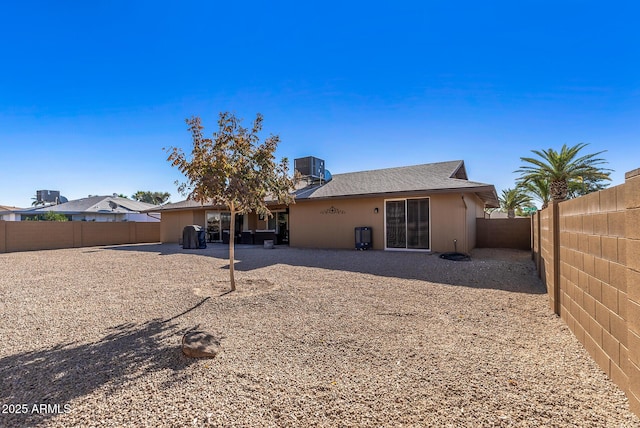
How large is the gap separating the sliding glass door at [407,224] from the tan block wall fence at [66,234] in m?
17.3

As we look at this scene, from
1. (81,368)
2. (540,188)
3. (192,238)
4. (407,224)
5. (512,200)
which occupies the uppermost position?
(540,188)

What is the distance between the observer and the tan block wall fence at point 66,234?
53.1 feet

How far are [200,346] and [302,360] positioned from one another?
3.64 feet

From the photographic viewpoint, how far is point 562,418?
7.30 ft

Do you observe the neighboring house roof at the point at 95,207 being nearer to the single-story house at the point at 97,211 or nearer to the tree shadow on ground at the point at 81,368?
the single-story house at the point at 97,211

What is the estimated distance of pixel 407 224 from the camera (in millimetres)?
11945

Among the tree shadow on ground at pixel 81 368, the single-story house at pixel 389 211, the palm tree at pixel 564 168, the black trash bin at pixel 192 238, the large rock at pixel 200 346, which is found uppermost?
the palm tree at pixel 564 168

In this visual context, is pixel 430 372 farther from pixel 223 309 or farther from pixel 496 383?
pixel 223 309

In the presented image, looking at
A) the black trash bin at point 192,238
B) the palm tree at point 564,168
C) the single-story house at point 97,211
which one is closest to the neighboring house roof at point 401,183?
the palm tree at point 564,168

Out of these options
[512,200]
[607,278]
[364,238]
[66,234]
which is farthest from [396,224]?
[512,200]

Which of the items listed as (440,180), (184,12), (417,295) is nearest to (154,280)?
(417,295)

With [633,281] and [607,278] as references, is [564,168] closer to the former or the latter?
[607,278]

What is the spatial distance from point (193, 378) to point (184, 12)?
30.8 feet

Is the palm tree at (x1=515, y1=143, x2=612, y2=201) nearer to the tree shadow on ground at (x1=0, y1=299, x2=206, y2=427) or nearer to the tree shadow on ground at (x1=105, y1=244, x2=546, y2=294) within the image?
the tree shadow on ground at (x1=105, y1=244, x2=546, y2=294)
